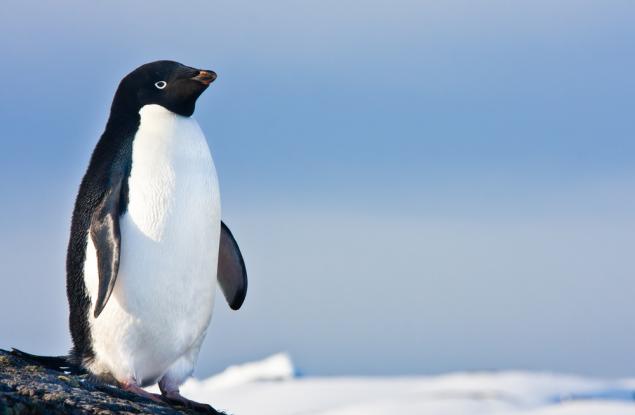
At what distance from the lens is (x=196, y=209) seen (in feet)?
22.6

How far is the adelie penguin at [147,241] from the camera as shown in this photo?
6.68 metres

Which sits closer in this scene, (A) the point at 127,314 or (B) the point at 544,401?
(A) the point at 127,314

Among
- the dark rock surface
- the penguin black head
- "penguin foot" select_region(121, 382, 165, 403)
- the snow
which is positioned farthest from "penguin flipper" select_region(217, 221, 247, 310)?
the snow

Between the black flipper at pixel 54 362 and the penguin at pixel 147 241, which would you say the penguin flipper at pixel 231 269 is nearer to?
the penguin at pixel 147 241

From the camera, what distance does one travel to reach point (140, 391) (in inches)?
258

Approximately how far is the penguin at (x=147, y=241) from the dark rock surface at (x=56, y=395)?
0.45 metres

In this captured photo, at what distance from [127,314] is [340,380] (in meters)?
18.2

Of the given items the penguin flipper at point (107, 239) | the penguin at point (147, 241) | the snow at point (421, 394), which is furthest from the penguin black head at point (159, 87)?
the snow at point (421, 394)

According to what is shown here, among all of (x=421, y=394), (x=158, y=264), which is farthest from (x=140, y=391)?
(x=421, y=394)

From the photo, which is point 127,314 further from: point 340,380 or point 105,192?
point 340,380

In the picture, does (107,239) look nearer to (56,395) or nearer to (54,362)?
(54,362)

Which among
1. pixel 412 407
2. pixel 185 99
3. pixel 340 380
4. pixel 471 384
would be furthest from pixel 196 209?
pixel 340 380

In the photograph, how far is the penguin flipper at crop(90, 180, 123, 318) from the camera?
6477 mm

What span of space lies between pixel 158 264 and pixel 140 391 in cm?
81
